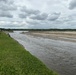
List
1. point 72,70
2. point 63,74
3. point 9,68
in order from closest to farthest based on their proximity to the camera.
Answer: point 9,68 < point 63,74 < point 72,70

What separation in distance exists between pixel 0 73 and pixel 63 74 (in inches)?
249

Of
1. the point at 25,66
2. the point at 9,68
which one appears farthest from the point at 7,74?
the point at 25,66

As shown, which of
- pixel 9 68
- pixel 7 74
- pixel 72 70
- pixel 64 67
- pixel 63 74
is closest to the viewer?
pixel 7 74

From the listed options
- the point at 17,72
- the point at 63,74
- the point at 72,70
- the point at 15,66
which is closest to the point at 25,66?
the point at 15,66

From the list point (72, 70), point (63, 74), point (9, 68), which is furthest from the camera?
point (72, 70)

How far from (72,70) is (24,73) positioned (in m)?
6.44

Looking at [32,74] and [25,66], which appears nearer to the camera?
[32,74]

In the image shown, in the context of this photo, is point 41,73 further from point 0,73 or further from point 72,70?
point 72,70

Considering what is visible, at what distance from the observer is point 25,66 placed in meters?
17.4

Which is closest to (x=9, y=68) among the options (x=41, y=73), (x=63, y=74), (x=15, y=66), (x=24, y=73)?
(x=15, y=66)

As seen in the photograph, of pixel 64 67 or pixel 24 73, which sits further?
pixel 64 67

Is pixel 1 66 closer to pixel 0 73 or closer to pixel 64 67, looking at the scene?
pixel 0 73

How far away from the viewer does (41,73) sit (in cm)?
1524

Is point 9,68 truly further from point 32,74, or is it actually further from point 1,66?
point 32,74
